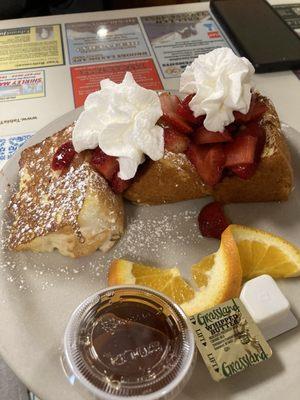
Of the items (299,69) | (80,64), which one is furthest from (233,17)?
(80,64)

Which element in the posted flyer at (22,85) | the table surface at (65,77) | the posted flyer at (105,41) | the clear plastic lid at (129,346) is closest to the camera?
the clear plastic lid at (129,346)

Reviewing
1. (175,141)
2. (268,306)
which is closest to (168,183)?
(175,141)

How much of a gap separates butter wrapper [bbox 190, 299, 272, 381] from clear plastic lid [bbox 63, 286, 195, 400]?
5cm

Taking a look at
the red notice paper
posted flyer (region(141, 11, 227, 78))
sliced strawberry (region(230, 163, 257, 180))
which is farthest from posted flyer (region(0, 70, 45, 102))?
sliced strawberry (region(230, 163, 257, 180))

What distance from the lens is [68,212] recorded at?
1364 millimetres

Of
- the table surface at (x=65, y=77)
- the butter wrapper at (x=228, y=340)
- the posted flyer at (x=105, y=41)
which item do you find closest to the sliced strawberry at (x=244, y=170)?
the butter wrapper at (x=228, y=340)

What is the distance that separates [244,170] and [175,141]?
225 mm

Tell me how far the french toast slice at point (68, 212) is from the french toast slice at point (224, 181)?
112 millimetres

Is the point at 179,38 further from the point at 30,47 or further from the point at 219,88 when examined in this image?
the point at 219,88

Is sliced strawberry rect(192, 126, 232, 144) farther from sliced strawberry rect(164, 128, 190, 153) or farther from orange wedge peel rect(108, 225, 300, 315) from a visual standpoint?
orange wedge peel rect(108, 225, 300, 315)

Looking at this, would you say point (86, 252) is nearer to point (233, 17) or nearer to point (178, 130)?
point (178, 130)

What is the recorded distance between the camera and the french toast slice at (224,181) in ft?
4.82

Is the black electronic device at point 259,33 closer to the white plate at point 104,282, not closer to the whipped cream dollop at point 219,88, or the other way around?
the white plate at point 104,282

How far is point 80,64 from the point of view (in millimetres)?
2256
